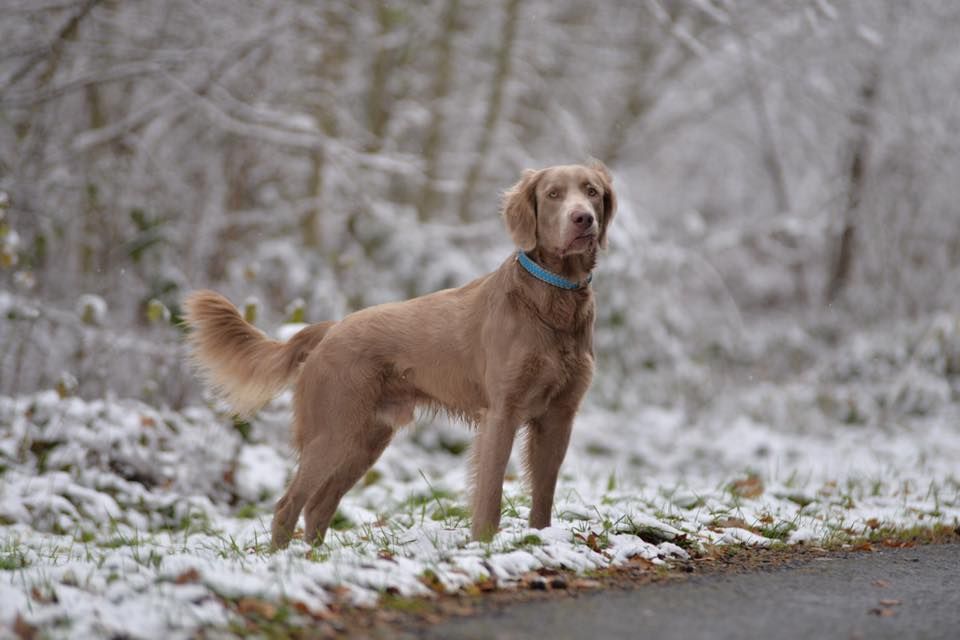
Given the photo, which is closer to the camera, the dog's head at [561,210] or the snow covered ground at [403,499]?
the snow covered ground at [403,499]

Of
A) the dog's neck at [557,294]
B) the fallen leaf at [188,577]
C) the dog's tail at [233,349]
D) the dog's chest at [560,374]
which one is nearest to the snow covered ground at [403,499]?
the fallen leaf at [188,577]

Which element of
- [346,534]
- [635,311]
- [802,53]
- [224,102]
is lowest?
[346,534]

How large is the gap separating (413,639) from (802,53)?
10008 millimetres

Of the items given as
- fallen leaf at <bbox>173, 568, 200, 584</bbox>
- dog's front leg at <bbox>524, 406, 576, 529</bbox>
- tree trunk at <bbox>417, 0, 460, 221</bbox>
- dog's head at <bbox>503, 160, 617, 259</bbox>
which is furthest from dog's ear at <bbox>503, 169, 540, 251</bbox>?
tree trunk at <bbox>417, 0, 460, 221</bbox>

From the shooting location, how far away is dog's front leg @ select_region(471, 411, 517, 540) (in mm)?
3885

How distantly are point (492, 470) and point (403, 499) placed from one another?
2.31 meters

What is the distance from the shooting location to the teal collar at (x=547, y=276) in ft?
12.9

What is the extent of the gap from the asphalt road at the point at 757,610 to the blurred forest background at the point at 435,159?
4083 millimetres

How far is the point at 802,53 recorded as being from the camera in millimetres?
10875

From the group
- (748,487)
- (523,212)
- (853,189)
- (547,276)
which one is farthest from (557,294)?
(853,189)

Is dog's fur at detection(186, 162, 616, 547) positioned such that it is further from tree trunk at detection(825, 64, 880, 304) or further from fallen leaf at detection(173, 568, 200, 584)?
tree trunk at detection(825, 64, 880, 304)

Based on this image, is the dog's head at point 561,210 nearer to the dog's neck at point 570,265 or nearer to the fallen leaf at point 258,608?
the dog's neck at point 570,265

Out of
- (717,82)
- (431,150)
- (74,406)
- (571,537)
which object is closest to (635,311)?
(431,150)

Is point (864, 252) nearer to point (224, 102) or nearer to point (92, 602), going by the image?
point (224, 102)
